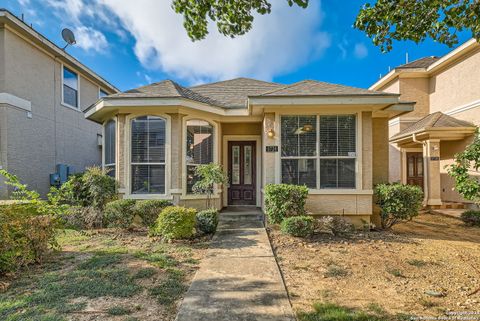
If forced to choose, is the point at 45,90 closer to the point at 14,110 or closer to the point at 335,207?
the point at 14,110

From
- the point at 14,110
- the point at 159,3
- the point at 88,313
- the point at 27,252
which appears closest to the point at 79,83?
the point at 14,110

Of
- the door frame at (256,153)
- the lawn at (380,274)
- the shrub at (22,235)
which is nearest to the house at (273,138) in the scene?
the door frame at (256,153)

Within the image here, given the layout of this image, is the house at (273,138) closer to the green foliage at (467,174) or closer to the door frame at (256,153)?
the door frame at (256,153)

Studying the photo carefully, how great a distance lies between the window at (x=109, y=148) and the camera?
7570mm

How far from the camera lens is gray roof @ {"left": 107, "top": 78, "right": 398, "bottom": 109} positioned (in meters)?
6.44

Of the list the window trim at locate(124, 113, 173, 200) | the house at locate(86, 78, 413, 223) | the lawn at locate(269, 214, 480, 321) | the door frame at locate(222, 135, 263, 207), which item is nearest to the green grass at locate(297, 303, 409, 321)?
the lawn at locate(269, 214, 480, 321)

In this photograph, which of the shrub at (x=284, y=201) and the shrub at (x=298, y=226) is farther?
the shrub at (x=284, y=201)

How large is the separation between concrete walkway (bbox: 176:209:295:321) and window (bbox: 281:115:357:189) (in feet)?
7.04

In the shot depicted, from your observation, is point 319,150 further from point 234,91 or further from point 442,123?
point 442,123

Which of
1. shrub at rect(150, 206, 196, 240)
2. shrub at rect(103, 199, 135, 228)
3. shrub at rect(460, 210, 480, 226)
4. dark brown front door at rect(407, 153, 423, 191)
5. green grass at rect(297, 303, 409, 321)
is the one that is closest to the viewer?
green grass at rect(297, 303, 409, 321)

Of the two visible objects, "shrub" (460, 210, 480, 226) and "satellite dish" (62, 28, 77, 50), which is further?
"satellite dish" (62, 28, 77, 50)

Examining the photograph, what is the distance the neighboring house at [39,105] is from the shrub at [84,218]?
145 inches

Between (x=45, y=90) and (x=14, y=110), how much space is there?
6.01ft

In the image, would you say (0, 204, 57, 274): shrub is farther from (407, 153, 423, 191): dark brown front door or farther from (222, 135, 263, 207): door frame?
(407, 153, 423, 191): dark brown front door
